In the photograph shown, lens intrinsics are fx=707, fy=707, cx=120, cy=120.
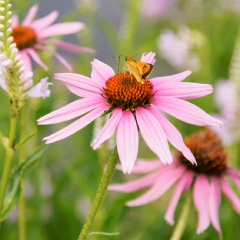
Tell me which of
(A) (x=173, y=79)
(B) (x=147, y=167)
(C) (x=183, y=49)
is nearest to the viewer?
(A) (x=173, y=79)

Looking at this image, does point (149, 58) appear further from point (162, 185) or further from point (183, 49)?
point (183, 49)

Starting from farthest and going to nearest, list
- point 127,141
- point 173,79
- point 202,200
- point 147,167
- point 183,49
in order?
point 183,49, point 147,167, point 202,200, point 173,79, point 127,141

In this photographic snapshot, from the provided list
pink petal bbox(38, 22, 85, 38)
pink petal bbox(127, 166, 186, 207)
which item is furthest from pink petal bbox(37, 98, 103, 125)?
pink petal bbox(38, 22, 85, 38)

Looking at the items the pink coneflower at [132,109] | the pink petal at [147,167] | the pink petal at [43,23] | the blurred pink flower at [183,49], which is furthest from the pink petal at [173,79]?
the blurred pink flower at [183,49]

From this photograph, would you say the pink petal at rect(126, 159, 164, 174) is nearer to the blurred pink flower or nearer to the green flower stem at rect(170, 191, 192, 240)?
the green flower stem at rect(170, 191, 192, 240)

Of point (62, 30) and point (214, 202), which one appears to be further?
point (62, 30)

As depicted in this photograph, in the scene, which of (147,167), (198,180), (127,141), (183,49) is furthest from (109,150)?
Answer: (183,49)

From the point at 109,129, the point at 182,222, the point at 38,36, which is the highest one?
the point at 38,36
